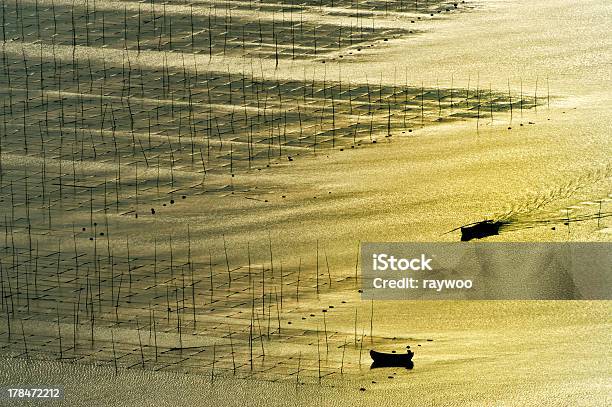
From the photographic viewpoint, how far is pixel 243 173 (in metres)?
2.11

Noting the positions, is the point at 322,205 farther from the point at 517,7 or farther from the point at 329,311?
the point at 517,7

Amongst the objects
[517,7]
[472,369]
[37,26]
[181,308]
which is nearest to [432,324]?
[472,369]

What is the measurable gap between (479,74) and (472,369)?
56 centimetres

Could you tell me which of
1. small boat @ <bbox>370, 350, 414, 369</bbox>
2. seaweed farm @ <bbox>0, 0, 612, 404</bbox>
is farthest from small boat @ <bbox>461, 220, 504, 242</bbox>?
small boat @ <bbox>370, 350, 414, 369</bbox>

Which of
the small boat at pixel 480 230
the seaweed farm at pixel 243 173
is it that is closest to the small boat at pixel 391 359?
the seaweed farm at pixel 243 173

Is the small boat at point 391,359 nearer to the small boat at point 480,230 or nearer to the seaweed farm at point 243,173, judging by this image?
the seaweed farm at point 243,173

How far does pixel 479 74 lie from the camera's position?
7.24ft

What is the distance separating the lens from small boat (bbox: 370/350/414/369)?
1.97m
